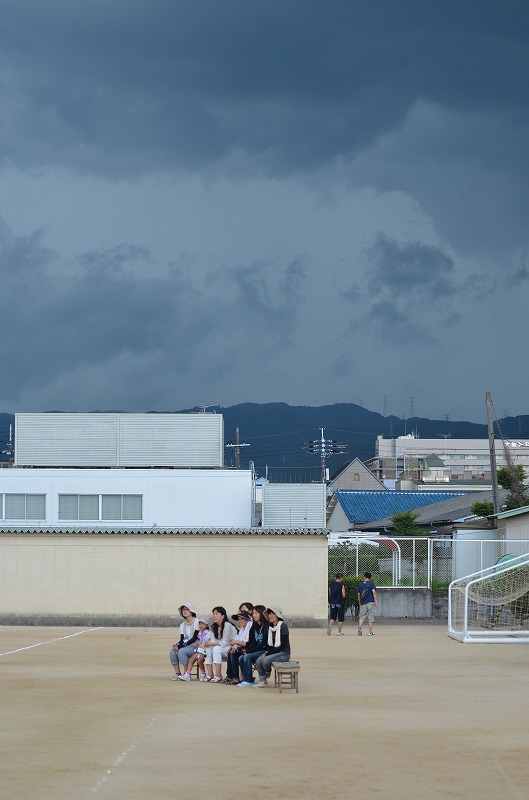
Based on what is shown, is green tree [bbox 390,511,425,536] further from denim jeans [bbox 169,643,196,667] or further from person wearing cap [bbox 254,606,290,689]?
person wearing cap [bbox 254,606,290,689]

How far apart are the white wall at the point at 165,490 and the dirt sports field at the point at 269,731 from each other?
21.0 m

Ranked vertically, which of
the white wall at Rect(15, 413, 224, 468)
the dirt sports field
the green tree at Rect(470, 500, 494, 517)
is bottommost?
the dirt sports field

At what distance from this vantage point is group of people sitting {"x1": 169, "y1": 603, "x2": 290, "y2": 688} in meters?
19.8

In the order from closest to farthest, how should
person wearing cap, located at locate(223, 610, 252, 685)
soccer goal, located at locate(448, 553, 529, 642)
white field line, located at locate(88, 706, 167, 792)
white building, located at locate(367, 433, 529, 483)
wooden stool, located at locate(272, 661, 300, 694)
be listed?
white field line, located at locate(88, 706, 167, 792), wooden stool, located at locate(272, 661, 300, 694), person wearing cap, located at locate(223, 610, 252, 685), soccer goal, located at locate(448, 553, 529, 642), white building, located at locate(367, 433, 529, 483)

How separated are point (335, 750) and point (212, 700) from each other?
201 inches

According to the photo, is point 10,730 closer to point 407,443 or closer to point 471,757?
point 471,757

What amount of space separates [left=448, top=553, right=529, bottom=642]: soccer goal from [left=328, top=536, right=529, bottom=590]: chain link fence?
494cm

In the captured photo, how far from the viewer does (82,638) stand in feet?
100

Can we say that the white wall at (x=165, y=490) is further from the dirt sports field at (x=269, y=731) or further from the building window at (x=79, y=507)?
the dirt sports field at (x=269, y=731)

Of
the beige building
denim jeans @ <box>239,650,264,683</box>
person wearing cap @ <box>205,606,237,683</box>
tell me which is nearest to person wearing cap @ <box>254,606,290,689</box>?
denim jeans @ <box>239,650,264,683</box>

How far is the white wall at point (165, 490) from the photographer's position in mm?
45500

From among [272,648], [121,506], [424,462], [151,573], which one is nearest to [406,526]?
[121,506]

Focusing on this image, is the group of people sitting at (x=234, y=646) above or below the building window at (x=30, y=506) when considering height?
below

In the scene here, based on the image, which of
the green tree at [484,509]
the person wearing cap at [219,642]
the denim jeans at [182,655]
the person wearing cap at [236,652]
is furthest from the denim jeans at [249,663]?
the green tree at [484,509]
